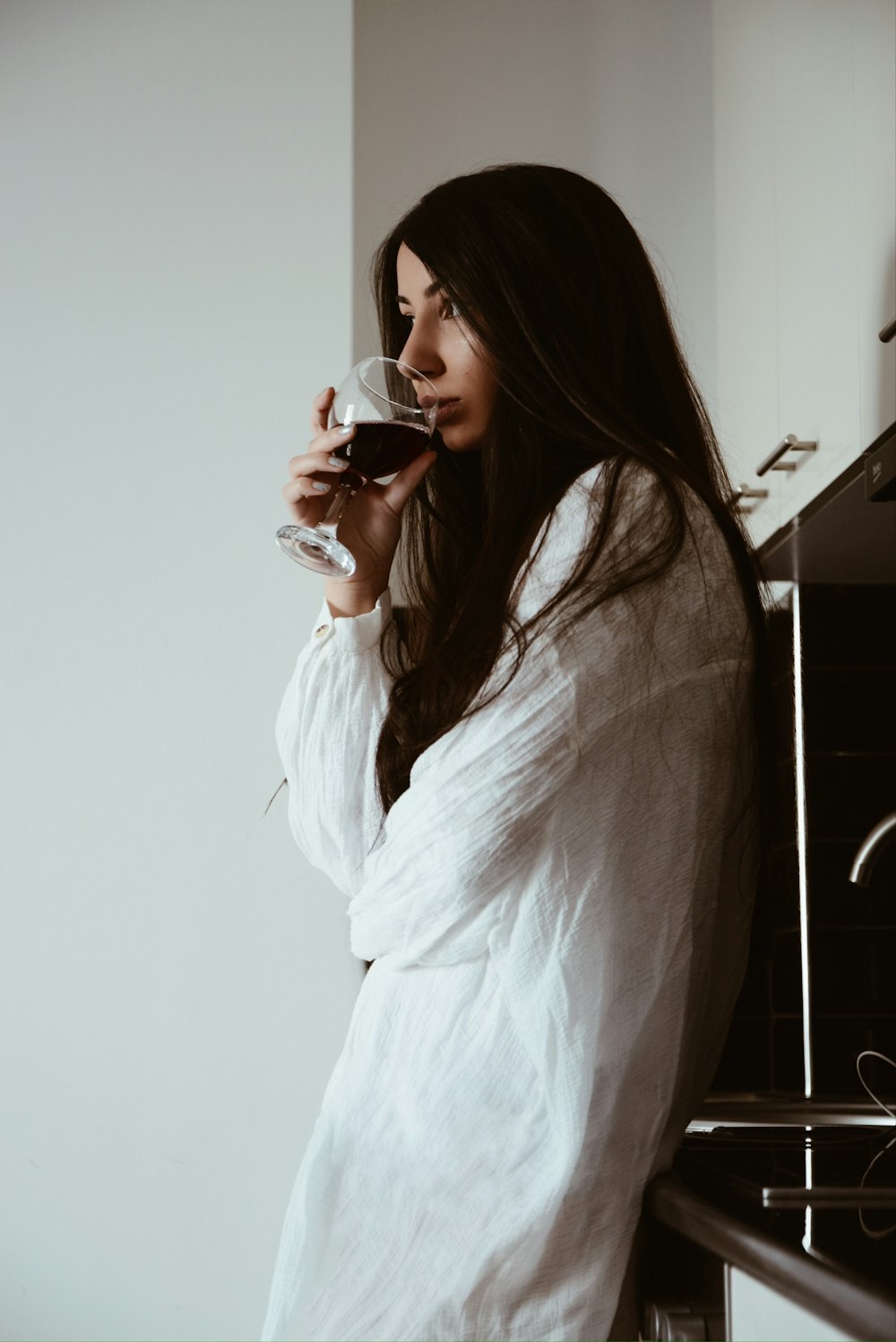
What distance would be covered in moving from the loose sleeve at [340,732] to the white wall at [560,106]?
3.77 ft

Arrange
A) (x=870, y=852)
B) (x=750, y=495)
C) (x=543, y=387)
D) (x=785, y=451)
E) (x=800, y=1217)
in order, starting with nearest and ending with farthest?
(x=800, y=1217) < (x=543, y=387) < (x=870, y=852) < (x=785, y=451) < (x=750, y=495)

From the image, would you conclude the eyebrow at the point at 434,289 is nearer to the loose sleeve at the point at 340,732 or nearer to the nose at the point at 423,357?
the nose at the point at 423,357

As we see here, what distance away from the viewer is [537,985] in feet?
2.99

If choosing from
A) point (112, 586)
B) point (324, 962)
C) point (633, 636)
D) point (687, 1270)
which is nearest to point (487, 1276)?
point (687, 1270)

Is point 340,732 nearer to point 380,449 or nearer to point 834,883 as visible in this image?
point 380,449

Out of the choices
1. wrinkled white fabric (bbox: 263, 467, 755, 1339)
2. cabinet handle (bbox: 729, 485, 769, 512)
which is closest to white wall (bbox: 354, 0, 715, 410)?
cabinet handle (bbox: 729, 485, 769, 512)

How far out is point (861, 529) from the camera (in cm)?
172

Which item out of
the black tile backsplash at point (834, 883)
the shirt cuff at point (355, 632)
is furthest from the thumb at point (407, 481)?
the black tile backsplash at point (834, 883)

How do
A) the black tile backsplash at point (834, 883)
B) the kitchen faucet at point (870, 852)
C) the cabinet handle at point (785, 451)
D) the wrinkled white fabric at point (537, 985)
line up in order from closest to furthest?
1. the wrinkled white fabric at point (537, 985)
2. the kitchen faucet at point (870, 852)
3. the cabinet handle at point (785, 451)
4. the black tile backsplash at point (834, 883)

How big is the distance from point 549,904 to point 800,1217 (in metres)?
0.25

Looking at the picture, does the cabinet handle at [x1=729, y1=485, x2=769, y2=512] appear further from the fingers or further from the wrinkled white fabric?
the wrinkled white fabric

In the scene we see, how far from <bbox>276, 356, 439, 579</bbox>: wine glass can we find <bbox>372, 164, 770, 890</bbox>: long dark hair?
7cm

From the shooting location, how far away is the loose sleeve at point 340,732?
1175mm

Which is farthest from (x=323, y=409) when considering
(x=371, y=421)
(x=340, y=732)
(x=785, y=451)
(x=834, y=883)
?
(x=834, y=883)
